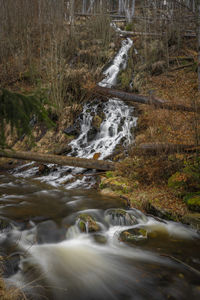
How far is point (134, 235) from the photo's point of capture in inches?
187

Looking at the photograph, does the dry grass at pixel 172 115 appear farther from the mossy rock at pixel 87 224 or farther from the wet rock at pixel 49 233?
the wet rock at pixel 49 233

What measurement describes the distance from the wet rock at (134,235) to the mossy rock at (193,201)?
125 centimetres

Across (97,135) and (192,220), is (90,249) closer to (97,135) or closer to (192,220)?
(192,220)

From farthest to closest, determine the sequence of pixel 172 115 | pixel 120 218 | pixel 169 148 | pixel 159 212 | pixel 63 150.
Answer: pixel 63 150 < pixel 172 115 < pixel 169 148 < pixel 159 212 < pixel 120 218

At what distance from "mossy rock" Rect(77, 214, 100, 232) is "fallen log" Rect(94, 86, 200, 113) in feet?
11.5

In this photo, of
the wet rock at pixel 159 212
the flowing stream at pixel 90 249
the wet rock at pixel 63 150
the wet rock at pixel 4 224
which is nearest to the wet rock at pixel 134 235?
the flowing stream at pixel 90 249

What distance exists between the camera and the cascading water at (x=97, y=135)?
8875 mm

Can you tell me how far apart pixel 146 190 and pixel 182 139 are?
6.00 feet

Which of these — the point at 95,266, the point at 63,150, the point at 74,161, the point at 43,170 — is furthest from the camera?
the point at 63,150

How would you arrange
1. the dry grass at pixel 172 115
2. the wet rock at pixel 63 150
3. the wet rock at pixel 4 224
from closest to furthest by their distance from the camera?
the wet rock at pixel 4 224 → the dry grass at pixel 172 115 → the wet rock at pixel 63 150

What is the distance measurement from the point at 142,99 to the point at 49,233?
25.1ft

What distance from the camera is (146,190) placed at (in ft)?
21.3

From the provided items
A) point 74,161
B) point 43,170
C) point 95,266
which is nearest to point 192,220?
point 95,266

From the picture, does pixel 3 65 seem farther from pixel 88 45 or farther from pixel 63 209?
pixel 63 209
